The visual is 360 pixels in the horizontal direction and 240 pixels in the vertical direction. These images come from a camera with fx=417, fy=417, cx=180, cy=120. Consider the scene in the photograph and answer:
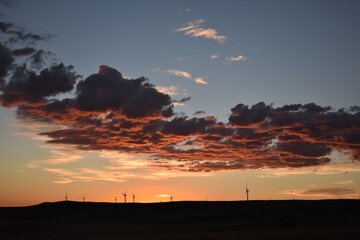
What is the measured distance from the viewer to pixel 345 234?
71938 millimetres

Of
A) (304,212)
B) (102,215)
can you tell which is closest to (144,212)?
(102,215)

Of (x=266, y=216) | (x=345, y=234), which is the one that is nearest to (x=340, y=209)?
(x=266, y=216)

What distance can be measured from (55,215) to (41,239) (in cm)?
13107

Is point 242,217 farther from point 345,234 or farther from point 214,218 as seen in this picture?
point 345,234

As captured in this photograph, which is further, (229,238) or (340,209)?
(340,209)

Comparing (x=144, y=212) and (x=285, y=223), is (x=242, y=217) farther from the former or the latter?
(x=144, y=212)

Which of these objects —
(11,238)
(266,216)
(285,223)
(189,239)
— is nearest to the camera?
(189,239)

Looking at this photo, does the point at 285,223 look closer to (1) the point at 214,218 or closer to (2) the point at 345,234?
(1) the point at 214,218

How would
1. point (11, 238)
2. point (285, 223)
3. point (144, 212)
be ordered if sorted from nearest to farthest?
point (11, 238) < point (285, 223) < point (144, 212)

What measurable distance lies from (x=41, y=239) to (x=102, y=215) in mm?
120922

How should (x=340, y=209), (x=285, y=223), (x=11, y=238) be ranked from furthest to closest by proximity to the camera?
(x=340, y=209) < (x=285, y=223) < (x=11, y=238)

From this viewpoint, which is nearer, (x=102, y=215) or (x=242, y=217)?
(x=242, y=217)

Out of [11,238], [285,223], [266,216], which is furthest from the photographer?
[266,216]

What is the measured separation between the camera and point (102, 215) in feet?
634
